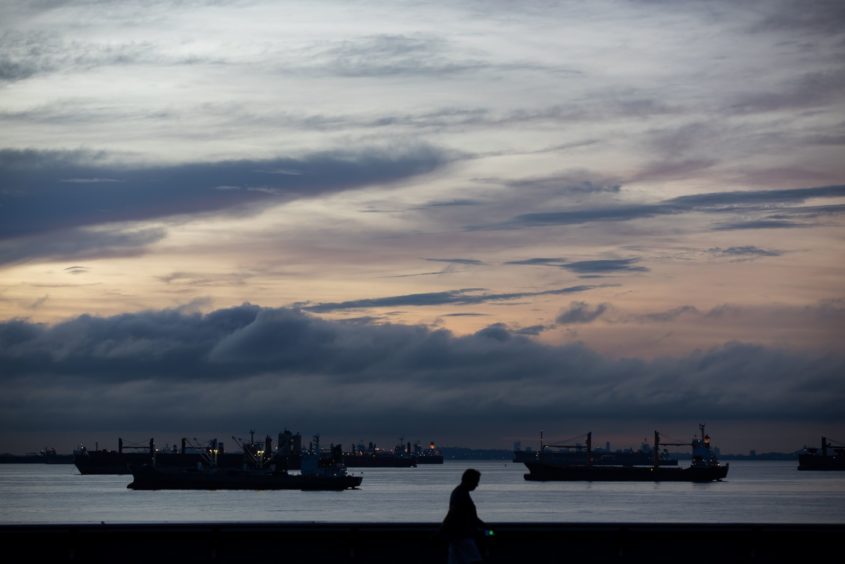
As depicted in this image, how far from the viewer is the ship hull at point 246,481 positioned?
161 meters

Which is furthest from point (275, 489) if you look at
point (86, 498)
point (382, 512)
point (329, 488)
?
point (382, 512)

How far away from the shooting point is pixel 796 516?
118 meters

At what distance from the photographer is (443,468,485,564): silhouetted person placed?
63.0ft
